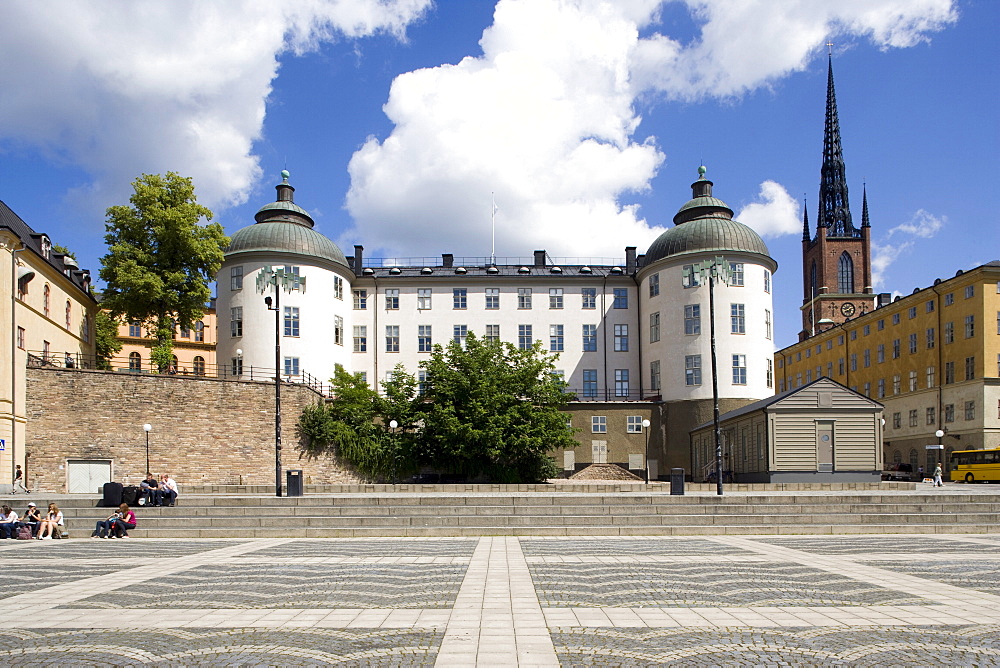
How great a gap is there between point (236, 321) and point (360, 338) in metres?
9.45

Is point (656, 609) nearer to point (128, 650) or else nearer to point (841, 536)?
point (128, 650)

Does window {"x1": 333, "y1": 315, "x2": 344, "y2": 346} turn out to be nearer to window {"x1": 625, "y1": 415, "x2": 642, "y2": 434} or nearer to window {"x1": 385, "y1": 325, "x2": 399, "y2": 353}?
window {"x1": 385, "y1": 325, "x2": 399, "y2": 353}

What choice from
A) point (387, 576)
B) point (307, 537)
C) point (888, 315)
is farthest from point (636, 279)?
point (387, 576)

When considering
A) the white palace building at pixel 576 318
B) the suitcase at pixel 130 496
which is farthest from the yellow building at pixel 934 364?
the suitcase at pixel 130 496

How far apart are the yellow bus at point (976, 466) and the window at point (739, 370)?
15.2m

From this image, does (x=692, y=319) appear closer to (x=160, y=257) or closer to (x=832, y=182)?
(x=160, y=257)

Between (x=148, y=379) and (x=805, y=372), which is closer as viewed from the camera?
(x=148, y=379)

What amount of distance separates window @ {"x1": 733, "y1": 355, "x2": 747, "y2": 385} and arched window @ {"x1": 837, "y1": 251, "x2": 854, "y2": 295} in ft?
272

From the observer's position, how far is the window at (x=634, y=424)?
53013 mm

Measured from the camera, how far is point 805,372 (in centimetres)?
9112

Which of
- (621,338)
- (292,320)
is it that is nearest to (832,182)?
(621,338)

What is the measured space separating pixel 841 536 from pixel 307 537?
14.2m

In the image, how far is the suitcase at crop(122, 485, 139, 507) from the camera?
23308mm

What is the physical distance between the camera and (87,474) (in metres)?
37.2
